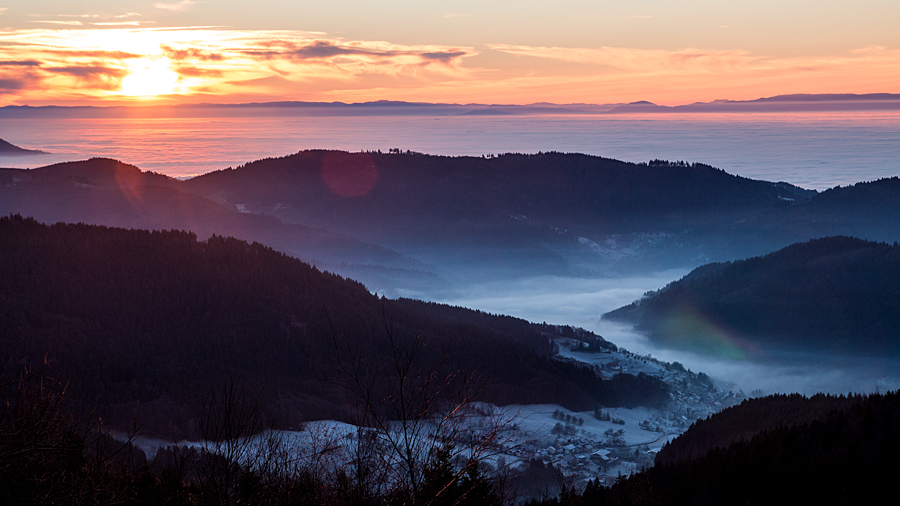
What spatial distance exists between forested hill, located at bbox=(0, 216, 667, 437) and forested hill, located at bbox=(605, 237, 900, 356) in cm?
7827

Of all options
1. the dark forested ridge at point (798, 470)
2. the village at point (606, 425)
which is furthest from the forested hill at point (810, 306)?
the dark forested ridge at point (798, 470)

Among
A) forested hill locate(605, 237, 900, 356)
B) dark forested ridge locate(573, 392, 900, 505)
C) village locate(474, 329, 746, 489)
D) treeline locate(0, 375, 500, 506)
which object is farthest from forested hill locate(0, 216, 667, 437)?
forested hill locate(605, 237, 900, 356)

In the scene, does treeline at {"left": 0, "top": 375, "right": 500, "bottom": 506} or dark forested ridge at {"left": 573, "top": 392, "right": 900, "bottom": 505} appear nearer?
treeline at {"left": 0, "top": 375, "right": 500, "bottom": 506}

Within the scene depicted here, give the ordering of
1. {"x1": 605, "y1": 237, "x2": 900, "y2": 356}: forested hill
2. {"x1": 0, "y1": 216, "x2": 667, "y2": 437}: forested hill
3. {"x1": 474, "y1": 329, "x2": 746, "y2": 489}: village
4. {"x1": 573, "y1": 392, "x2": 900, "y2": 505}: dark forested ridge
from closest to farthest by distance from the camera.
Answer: {"x1": 573, "y1": 392, "x2": 900, "y2": 505}: dark forested ridge < {"x1": 474, "y1": 329, "x2": 746, "y2": 489}: village < {"x1": 0, "y1": 216, "x2": 667, "y2": 437}: forested hill < {"x1": 605, "y1": 237, "x2": 900, "y2": 356}: forested hill

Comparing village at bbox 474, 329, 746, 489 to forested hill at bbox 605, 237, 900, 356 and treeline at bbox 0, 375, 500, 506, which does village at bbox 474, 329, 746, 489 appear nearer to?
treeline at bbox 0, 375, 500, 506

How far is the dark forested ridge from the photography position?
124ft

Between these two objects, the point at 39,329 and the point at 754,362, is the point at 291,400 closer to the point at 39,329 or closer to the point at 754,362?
the point at 39,329

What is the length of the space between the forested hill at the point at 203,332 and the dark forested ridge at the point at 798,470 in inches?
1074

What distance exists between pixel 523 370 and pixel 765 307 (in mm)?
111580

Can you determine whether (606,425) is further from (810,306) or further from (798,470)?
(810,306)

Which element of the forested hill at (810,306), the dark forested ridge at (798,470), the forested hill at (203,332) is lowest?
the dark forested ridge at (798,470)

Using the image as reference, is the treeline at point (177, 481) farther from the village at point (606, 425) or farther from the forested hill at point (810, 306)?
the forested hill at point (810, 306)

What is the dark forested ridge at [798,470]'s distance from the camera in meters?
37.9

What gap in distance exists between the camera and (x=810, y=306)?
17712cm
